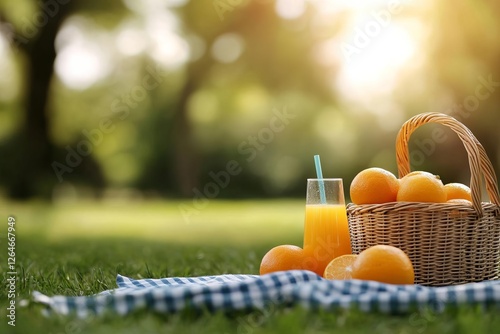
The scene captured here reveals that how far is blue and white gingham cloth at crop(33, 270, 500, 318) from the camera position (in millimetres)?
1978

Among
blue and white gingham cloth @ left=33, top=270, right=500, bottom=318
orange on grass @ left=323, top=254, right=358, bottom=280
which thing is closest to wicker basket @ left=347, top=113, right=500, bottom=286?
orange on grass @ left=323, top=254, right=358, bottom=280

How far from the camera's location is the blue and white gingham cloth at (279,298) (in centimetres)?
198

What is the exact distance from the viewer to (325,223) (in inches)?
106

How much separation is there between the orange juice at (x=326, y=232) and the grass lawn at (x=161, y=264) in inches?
28.5

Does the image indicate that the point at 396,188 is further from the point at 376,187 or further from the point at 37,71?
the point at 37,71

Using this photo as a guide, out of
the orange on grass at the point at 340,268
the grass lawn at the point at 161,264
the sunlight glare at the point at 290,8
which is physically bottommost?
the grass lawn at the point at 161,264

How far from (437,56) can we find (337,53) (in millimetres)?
3344

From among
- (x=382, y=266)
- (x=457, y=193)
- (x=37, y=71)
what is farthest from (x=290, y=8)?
(x=382, y=266)

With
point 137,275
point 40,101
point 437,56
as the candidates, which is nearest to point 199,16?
point 40,101

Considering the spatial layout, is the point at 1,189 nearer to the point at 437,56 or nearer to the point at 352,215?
the point at 437,56

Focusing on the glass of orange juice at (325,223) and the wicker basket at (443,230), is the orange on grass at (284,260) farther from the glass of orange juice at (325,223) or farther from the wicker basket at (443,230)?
the wicker basket at (443,230)

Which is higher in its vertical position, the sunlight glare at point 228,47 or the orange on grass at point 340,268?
the sunlight glare at point 228,47

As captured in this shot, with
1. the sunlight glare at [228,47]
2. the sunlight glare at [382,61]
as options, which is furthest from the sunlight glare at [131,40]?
the sunlight glare at [382,61]

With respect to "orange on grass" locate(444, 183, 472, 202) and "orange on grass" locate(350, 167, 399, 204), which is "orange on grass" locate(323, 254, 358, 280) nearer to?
"orange on grass" locate(350, 167, 399, 204)
